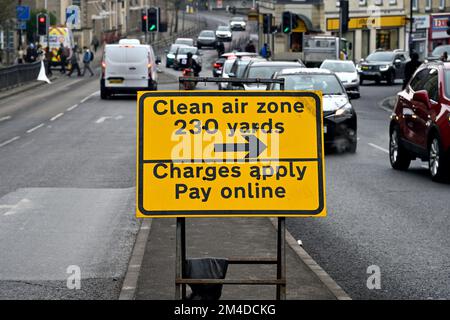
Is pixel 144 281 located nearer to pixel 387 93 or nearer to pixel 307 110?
pixel 307 110

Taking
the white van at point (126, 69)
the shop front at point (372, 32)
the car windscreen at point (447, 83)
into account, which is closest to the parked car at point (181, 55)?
the shop front at point (372, 32)

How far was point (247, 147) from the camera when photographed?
24.1 ft

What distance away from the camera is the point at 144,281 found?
959 cm

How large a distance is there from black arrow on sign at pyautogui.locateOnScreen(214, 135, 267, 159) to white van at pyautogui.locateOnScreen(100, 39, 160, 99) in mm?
34191

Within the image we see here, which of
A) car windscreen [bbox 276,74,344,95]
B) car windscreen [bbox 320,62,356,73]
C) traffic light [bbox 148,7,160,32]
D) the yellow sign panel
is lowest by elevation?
car windscreen [bbox 320,62,356,73]

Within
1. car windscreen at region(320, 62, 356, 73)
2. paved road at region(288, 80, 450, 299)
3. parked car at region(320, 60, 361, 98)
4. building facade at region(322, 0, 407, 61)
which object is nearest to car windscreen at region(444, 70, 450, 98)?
paved road at region(288, 80, 450, 299)

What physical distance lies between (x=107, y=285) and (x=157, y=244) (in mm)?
1874

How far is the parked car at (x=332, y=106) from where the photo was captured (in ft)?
73.3

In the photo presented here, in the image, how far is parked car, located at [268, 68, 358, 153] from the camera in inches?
880

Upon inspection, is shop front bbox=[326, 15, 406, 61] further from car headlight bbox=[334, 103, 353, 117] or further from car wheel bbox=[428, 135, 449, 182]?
car wheel bbox=[428, 135, 449, 182]

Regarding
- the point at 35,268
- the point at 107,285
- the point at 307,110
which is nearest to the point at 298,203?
the point at 307,110

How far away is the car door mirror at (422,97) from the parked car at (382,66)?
36.9 meters

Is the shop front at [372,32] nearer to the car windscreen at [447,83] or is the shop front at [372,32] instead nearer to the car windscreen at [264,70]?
the car windscreen at [264,70]

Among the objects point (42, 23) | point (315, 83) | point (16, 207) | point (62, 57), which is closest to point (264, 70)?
point (315, 83)
